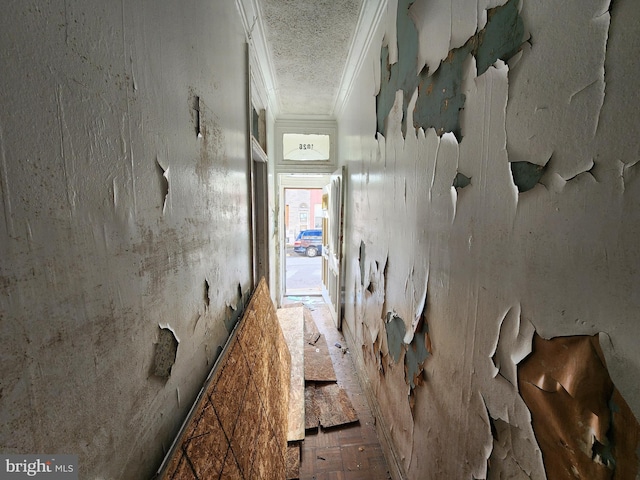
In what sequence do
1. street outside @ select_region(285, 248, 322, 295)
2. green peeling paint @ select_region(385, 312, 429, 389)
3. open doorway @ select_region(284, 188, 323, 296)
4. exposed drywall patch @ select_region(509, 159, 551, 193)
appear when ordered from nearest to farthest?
exposed drywall patch @ select_region(509, 159, 551, 193)
green peeling paint @ select_region(385, 312, 429, 389)
street outside @ select_region(285, 248, 322, 295)
open doorway @ select_region(284, 188, 323, 296)

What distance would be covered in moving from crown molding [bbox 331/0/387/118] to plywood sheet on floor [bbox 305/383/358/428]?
2.97 metres

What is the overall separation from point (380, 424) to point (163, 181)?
2.12 m

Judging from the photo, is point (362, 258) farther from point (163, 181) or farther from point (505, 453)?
point (163, 181)

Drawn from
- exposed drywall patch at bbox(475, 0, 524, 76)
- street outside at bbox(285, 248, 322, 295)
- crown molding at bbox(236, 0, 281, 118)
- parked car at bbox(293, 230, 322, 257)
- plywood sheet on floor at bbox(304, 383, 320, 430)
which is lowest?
plywood sheet on floor at bbox(304, 383, 320, 430)

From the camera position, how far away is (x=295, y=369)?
261 centimetres

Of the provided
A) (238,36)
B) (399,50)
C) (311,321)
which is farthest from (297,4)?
(311,321)

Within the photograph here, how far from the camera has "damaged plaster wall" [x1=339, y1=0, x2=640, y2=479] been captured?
0.50m

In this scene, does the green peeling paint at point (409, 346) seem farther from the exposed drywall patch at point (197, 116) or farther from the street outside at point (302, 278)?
the street outside at point (302, 278)

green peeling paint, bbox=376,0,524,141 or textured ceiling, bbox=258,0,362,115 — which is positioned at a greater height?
textured ceiling, bbox=258,0,362,115

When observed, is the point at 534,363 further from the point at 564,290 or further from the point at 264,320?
the point at 264,320

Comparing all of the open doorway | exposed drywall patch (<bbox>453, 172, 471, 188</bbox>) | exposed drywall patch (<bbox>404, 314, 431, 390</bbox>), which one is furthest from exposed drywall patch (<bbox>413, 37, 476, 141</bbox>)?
the open doorway

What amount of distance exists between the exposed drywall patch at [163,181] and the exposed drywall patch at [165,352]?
383 mm

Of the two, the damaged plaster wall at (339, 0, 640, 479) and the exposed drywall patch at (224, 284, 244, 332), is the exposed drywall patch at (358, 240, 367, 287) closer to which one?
the damaged plaster wall at (339, 0, 640, 479)

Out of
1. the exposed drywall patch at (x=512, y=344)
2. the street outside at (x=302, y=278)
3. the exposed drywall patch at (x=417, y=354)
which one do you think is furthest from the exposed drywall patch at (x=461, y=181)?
the street outside at (x=302, y=278)
